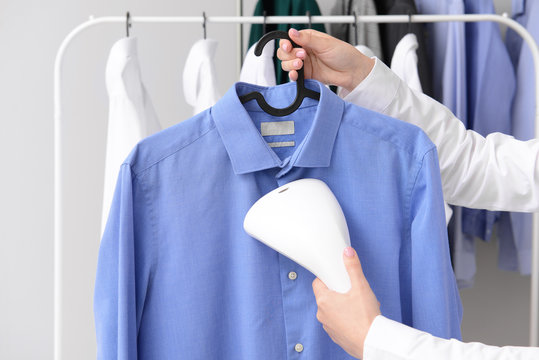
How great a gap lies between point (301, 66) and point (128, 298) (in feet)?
1.59

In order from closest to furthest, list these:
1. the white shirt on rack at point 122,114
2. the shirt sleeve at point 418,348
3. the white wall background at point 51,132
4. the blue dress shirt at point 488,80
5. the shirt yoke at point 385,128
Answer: the shirt sleeve at point 418,348 < the shirt yoke at point 385,128 < the white shirt on rack at point 122,114 < the blue dress shirt at point 488,80 < the white wall background at point 51,132

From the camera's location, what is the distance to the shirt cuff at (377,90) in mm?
973

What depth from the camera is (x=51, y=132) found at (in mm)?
1958

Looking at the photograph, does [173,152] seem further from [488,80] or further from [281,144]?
[488,80]

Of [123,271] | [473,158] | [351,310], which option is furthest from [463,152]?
[123,271]

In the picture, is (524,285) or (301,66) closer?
(301,66)

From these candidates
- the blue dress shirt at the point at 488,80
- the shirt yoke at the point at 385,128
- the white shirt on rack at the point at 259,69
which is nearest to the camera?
the shirt yoke at the point at 385,128

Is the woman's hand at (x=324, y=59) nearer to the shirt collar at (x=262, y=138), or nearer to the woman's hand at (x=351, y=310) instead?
the shirt collar at (x=262, y=138)

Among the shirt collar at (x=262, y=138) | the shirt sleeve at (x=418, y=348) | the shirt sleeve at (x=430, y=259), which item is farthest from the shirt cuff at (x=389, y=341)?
the shirt collar at (x=262, y=138)

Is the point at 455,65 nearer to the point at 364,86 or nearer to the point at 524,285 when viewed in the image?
the point at 364,86

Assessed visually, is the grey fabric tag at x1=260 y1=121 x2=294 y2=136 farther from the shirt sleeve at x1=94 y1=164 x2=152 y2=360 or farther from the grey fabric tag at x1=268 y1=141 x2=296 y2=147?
the shirt sleeve at x1=94 y1=164 x2=152 y2=360

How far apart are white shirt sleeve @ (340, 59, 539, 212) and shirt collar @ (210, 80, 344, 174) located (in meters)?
0.11

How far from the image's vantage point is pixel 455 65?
5.33 feet

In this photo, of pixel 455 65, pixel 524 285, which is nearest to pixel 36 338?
pixel 455 65
